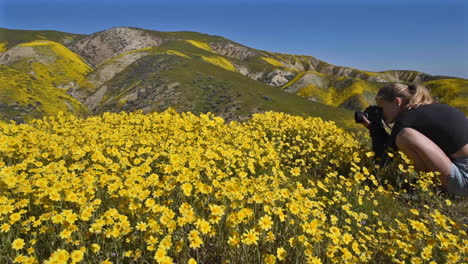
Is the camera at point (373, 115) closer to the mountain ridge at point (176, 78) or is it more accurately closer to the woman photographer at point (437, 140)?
the woman photographer at point (437, 140)

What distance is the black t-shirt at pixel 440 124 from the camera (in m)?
4.73

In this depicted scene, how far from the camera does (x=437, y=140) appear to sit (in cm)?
486

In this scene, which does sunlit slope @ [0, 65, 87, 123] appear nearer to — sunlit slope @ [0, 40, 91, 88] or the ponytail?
the ponytail

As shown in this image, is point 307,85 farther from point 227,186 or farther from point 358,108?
point 227,186

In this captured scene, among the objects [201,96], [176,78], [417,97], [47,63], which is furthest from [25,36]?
[417,97]

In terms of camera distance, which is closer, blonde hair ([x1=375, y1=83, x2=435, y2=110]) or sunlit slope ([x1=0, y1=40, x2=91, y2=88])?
blonde hair ([x1=375, y1=83, x2=435, y2=110])

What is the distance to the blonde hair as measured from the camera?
203 inches

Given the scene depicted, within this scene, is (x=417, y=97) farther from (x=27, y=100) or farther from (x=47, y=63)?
(x=47, y=63)

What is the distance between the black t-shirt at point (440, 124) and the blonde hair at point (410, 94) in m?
0.23

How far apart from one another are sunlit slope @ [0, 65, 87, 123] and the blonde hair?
1467cm

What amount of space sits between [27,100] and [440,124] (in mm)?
19178

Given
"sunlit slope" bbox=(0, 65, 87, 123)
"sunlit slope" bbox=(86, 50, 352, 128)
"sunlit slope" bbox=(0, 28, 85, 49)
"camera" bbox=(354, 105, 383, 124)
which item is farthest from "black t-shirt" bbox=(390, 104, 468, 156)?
"sunlit slope" bbox=(0, 28, 85, 49)

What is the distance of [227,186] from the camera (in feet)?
11.2

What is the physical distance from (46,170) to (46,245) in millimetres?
1043
